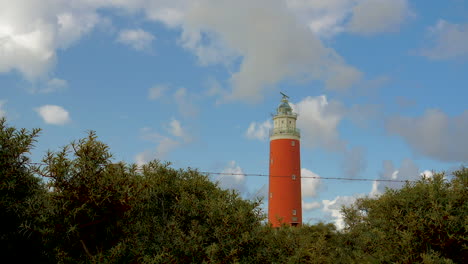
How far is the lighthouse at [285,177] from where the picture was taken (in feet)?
176

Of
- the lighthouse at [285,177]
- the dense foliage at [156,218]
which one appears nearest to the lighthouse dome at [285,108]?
the lighthouse at [285,177]

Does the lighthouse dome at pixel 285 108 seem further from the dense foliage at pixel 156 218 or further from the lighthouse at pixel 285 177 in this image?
the dense foliage at pixel 156 218

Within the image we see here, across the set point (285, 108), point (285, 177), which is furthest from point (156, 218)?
point (285, 108)

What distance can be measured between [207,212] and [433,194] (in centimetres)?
824

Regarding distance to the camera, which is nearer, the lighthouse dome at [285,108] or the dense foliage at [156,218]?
the dense foliage at [156,218]

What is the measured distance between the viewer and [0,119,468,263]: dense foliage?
12.6m

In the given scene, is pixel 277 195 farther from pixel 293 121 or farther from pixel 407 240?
pixel 407 240

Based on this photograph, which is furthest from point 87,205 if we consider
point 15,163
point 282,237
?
point 282,237

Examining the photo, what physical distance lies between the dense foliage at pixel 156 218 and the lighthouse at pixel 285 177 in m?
33.5

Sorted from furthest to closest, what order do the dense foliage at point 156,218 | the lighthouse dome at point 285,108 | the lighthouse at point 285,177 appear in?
the lighthouse dome at point 285,108, the lighthouse at point 285,177, the dense foliage at point 156,218

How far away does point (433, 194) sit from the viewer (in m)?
16.3

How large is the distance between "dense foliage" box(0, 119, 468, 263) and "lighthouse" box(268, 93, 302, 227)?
33.5 meters

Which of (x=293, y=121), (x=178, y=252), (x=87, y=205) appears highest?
(x=293, y=121)

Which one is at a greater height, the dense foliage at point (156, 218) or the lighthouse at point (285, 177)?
the lighthouse at point (285, 177)
